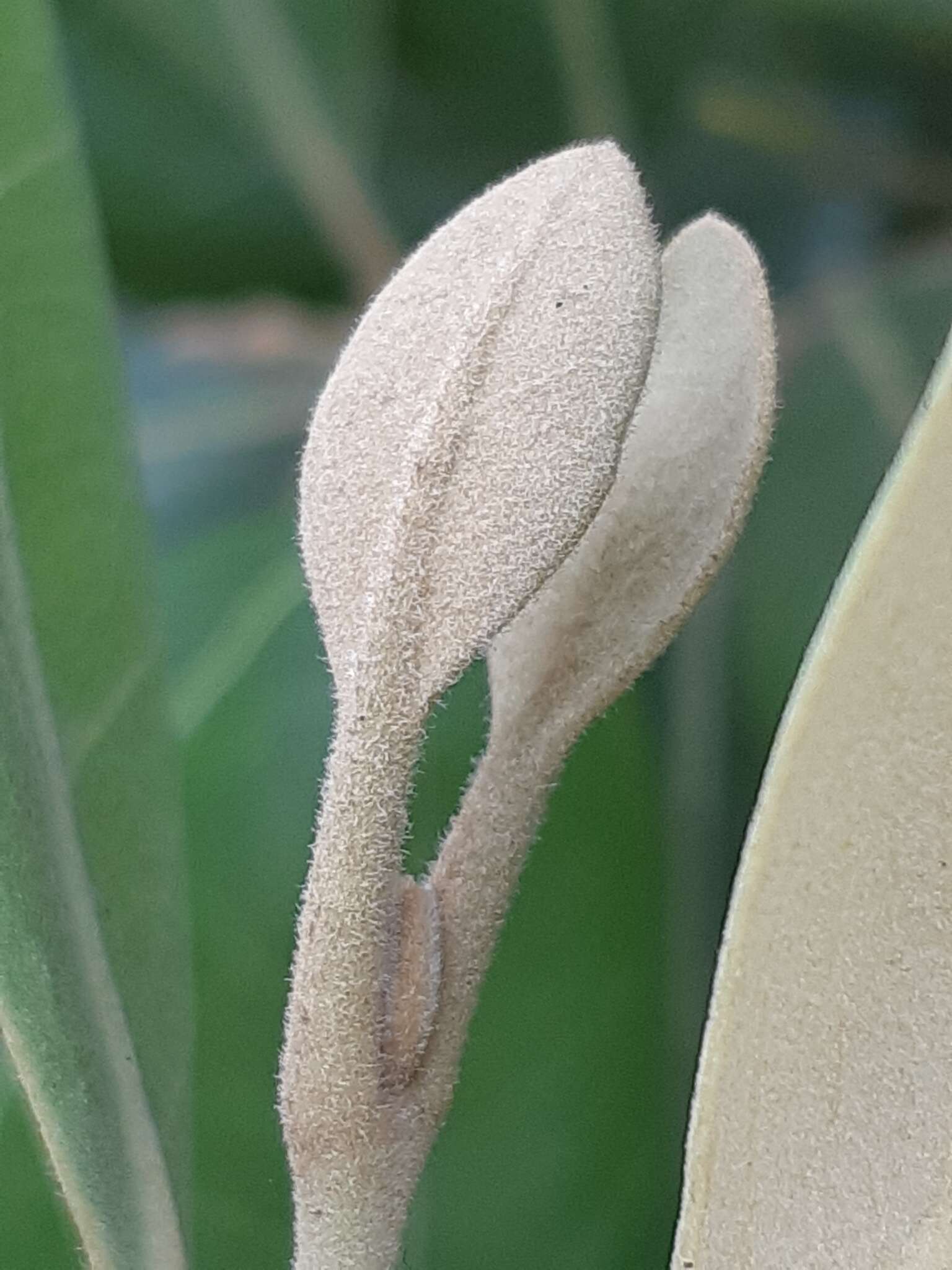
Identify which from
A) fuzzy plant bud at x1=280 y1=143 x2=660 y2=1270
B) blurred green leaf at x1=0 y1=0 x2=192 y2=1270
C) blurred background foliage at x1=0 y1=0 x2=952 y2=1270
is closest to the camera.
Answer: fuzzy plant bud at x1=280 y1=143 x2=660 y2=1270

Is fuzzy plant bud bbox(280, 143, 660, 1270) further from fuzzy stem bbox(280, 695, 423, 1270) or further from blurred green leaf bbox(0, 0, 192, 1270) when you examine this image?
blurred green leaf bbox(0, 0, 192, 1270)

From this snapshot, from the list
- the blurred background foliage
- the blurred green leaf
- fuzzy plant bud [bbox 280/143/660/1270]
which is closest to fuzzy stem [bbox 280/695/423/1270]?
fuzzy plant bud [bbox 280/143/660/1270]

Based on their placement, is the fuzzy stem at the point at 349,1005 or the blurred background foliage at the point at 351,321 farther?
the blurred background foliage at the point at 351,321

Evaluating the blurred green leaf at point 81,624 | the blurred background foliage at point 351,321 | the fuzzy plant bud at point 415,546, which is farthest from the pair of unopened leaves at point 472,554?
the blurred background foliage at point 351,321

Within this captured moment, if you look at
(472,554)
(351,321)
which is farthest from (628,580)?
(351,321)

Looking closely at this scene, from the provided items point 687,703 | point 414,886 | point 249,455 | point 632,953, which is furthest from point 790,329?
point 414,886

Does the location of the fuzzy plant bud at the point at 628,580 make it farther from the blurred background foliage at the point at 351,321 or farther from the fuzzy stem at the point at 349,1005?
the blurred background foliage at the point at 351,321
